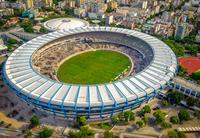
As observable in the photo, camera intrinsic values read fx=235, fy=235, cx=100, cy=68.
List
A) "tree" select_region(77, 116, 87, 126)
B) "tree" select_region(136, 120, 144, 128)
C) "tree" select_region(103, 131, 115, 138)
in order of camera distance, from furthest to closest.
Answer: "tree" select_region(136, 120, 144, 128) → "tree" select_region(77, 116, 87, 126) → "tree" select_region(103, 131, 115, 138)

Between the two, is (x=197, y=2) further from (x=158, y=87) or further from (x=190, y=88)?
(x=158, y=87)

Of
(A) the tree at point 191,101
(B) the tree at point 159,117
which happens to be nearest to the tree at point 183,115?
(B) the tree at point 159,117

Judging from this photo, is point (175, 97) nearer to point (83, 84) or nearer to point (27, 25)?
point (83, 84)

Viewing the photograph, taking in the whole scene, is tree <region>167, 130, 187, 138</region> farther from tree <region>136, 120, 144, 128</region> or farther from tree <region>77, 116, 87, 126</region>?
tree <region>77, 116, 87, 126</region>

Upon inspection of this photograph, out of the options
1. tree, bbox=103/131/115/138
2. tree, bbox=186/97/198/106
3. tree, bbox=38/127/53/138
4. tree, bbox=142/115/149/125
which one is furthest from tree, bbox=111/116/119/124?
tree, bbox=186/97/198/106

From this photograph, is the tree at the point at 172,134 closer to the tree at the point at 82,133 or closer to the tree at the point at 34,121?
the tree at the point at 82,133

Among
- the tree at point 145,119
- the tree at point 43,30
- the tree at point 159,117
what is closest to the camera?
the tree at point 159,117
